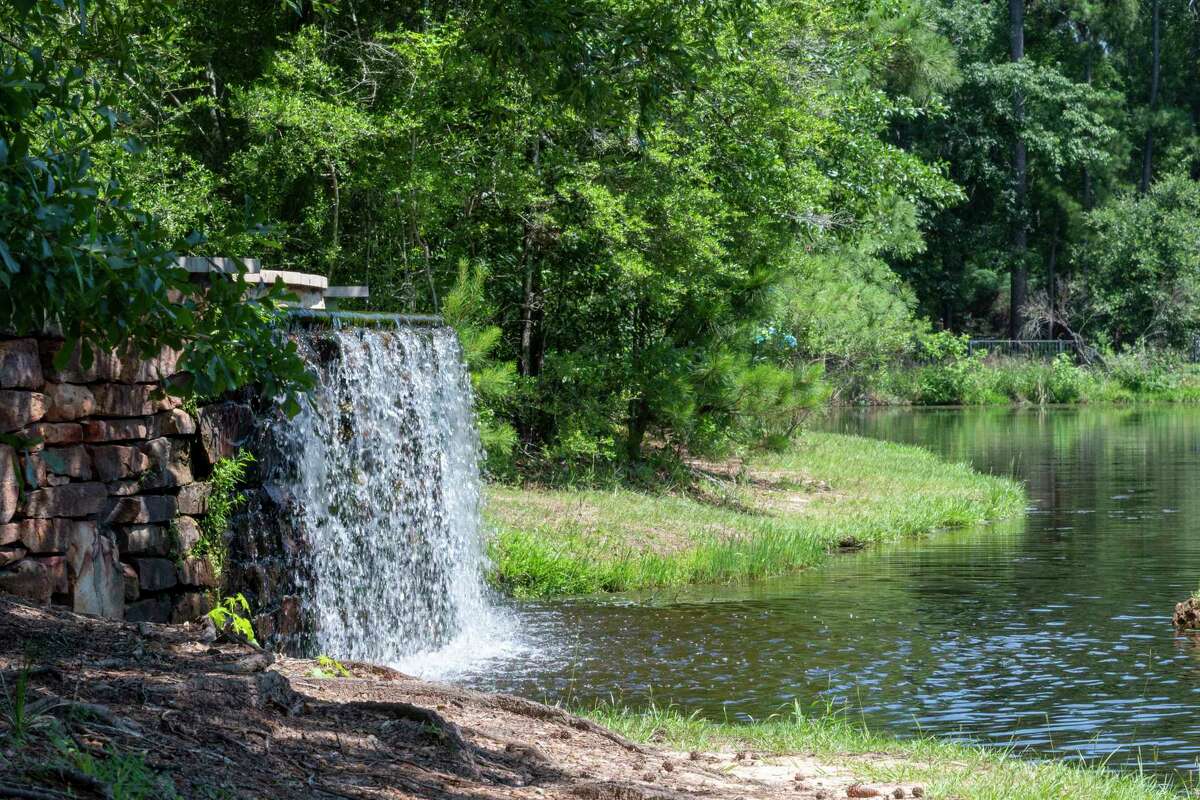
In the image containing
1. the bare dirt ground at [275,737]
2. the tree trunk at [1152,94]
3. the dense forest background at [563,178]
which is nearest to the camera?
the bare dirt ground at [275,737]

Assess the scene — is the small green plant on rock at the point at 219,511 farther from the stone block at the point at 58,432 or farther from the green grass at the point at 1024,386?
the green grass at the point at 1024,386

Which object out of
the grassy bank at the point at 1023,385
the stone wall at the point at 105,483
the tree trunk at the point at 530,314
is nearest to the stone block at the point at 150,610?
the stone wall at the point at 105,483

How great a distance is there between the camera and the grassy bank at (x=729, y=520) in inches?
536

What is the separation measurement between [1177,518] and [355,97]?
1115 cm

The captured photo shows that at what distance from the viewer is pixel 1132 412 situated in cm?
4019

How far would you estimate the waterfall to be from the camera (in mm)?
10258

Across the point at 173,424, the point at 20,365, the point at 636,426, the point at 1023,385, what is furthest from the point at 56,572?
the point at 1023,385

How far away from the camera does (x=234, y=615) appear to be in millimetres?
8086

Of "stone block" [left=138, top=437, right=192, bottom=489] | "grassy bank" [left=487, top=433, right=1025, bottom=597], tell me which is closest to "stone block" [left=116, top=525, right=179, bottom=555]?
"stone block" [left=138, top=437, right=192, bottom=489]

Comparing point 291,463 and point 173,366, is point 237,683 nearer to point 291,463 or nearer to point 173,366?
point 173,366

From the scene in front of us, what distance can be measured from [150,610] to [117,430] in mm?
1056

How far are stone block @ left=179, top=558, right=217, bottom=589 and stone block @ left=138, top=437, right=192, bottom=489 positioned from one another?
47cm

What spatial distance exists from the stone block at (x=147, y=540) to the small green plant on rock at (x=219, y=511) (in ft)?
0.83

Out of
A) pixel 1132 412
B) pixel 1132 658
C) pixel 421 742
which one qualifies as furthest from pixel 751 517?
pixel 1132 412
